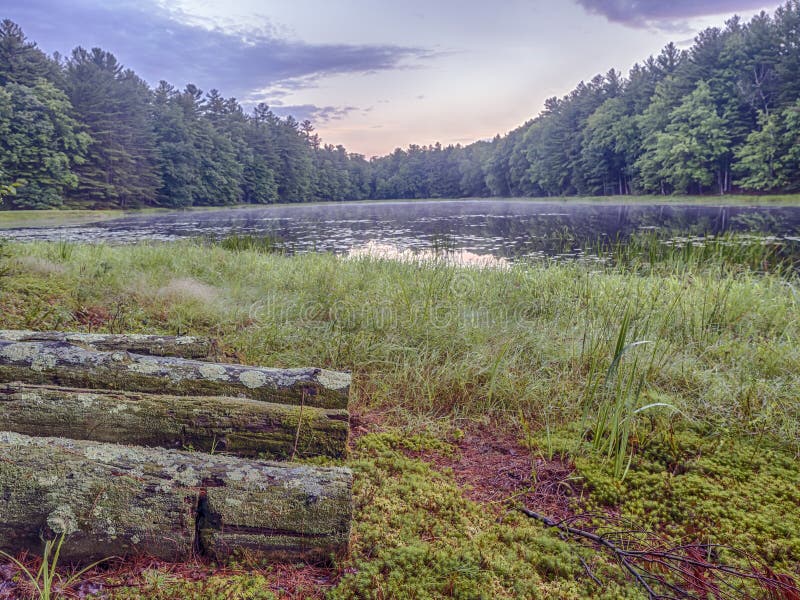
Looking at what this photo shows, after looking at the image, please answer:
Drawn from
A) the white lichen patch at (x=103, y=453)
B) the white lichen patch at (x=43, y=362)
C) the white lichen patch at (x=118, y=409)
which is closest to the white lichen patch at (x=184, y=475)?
the white lichen patch at (x=103, y=453)

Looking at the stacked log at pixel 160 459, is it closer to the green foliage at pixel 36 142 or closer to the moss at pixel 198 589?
the moss at pixel 198 589

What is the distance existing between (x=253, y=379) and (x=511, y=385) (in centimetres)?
188

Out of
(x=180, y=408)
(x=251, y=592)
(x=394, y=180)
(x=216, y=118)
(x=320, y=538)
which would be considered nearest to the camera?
(x=251, y=592)

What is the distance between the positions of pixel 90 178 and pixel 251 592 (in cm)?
4799

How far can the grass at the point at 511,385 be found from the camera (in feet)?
6.00

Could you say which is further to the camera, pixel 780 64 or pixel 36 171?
pixel 780 64

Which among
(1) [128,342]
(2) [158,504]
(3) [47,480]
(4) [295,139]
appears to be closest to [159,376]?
(1) [128,342]

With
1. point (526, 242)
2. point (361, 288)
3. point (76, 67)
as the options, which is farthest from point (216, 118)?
point (361, 288)

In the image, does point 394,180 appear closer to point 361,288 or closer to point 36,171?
point 36,171

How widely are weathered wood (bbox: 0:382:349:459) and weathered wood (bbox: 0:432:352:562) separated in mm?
236

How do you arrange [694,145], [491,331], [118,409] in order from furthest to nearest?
1. [694,145]
2. [491,331]
3. [118,409]

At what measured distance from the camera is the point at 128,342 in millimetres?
2828

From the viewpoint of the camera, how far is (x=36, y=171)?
3259 centimetres

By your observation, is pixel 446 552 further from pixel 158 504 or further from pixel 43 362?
pixel 43 362
